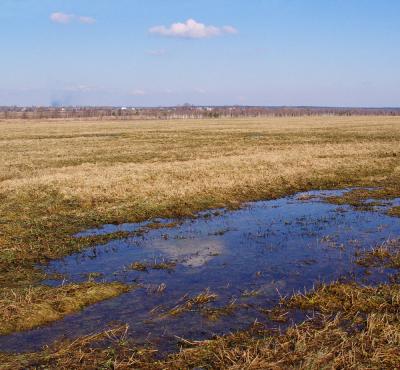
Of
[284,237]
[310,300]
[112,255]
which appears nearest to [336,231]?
[284,237]

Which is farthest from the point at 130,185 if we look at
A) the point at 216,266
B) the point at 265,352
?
the point at 265,352

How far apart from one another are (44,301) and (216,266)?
15.1 feet

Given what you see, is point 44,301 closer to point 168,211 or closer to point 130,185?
point 168,211

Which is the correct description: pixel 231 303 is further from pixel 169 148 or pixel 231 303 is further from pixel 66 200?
pixel 169 148

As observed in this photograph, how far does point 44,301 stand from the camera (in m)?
9.47

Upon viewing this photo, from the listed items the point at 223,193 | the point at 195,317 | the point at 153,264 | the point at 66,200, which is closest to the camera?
the point at 195,317

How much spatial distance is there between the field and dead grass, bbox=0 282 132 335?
2cm

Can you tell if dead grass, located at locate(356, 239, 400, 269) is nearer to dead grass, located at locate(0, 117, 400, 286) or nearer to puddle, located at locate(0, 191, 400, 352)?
puddle, located at locate(0, 191, 400, 352)

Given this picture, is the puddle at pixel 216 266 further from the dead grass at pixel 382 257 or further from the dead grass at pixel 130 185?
the dead grass at pixel 130 185

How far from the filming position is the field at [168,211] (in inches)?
290

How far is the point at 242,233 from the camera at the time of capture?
1534cm

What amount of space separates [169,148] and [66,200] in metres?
24.6

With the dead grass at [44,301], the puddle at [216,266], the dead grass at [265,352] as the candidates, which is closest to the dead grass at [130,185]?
the puddle at [216,266]

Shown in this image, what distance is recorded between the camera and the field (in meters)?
7.36
